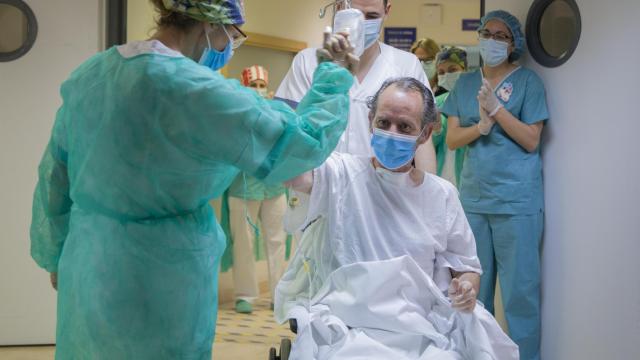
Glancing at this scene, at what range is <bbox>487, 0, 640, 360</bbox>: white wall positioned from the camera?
2.59 meters

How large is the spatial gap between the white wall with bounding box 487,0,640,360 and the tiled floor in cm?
157

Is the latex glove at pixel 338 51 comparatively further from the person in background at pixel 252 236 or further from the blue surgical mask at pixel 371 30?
the person in background at pixel 252 236

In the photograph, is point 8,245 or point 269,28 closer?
point 8,245

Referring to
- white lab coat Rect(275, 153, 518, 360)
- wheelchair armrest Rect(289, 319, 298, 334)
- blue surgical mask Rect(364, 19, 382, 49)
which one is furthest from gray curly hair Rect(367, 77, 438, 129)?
wheelchair armrest Rect(289, 319, 298, 334)

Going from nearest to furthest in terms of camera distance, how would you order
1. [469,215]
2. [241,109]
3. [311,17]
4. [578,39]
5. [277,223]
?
[241,109] < [578,39] < [469,215] < [277,223] < [311,17]

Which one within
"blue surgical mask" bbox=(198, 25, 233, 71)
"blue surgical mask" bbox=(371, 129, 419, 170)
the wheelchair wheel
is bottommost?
the wheelchair wheel

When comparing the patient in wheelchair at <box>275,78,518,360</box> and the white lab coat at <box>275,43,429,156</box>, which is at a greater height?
the white lab coat at <box>275,43,429,156</box>

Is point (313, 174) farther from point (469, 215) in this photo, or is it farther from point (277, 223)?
point (277, 223)

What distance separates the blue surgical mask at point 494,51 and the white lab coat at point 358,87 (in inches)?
24.1

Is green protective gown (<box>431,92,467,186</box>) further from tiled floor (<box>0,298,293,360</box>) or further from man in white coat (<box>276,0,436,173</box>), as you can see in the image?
tiled floor (<box>0,298,293,360</box>)

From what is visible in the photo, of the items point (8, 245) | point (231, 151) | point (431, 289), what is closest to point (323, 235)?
point (431, 289)

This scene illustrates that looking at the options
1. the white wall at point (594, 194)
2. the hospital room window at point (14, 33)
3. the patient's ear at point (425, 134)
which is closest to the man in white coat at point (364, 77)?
the patient's ear at point (425, 134)

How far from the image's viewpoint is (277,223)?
4.96 m

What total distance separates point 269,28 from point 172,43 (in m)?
4.42
